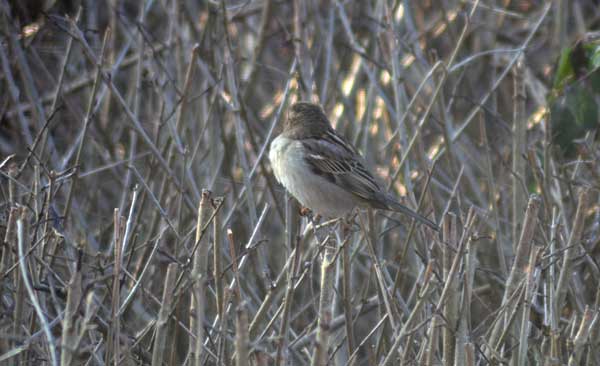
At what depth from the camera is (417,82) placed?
18.8 ft

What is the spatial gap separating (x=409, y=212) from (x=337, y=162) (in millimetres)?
837

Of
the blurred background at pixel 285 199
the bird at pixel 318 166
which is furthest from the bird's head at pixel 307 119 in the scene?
the blurred background at pixel 285 199

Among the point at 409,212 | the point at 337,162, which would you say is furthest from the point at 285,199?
the point at 409,212

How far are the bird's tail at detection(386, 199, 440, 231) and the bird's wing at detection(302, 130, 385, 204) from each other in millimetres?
294

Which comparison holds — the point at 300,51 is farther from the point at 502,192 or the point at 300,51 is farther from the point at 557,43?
the point at 557,43

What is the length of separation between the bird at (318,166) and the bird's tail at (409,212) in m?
0.28

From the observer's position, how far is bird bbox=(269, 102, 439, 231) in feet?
14.4

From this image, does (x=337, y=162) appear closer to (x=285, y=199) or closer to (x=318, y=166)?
(x=318, y=166)

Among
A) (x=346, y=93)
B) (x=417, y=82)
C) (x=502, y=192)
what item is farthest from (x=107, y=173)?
(x=502, y=192)

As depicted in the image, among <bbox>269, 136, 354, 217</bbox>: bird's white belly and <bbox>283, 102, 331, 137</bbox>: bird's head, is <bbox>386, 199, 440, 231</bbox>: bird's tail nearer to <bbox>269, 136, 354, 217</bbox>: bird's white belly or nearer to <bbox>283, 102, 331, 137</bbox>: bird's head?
<bbox>269, 136, 354, 217</bbox>: bird's white belly

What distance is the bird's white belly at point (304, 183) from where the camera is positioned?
14.4 ft

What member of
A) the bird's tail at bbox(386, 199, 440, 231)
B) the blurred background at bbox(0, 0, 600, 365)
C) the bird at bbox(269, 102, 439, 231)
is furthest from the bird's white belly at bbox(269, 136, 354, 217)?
the bird's tail at bbox(386, 199, 440, 231)

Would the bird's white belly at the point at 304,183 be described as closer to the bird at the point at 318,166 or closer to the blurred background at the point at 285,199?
the bird at the point at 318,166

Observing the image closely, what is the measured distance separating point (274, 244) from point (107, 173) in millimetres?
1228
